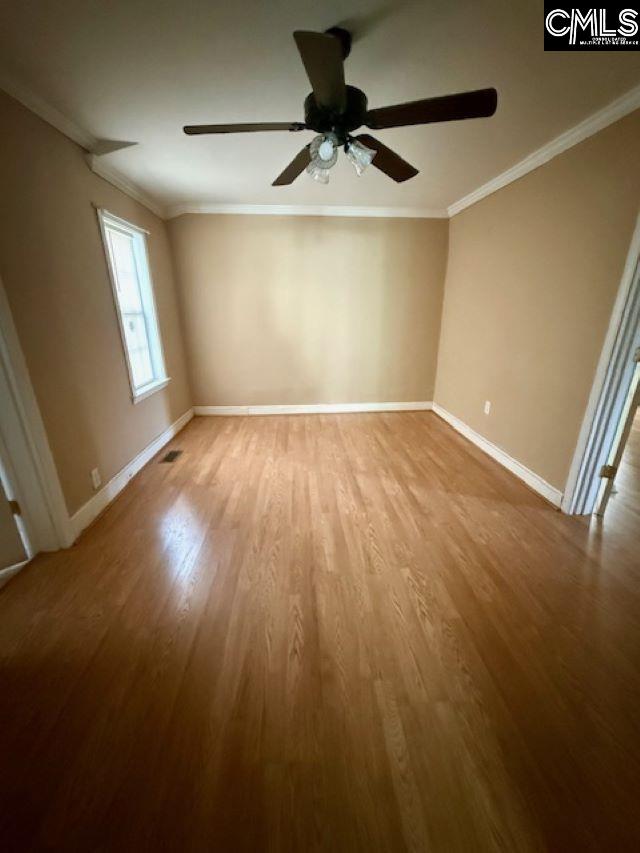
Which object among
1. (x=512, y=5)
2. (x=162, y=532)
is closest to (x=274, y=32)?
(x=512, y=5)

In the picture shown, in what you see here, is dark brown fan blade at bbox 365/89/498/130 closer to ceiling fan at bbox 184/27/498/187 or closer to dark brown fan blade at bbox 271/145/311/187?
ceiling fan at bbox 184/27/498/187

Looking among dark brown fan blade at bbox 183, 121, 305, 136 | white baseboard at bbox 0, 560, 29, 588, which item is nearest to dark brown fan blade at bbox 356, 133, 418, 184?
dark brown fan blade at bbox 183, 121, 305, 136

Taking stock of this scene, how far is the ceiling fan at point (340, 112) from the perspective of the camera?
1042 mm

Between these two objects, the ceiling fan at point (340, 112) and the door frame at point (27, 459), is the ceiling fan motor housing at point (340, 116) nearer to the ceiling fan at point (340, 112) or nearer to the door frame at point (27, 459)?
the ceiling fan at point (340, 112)

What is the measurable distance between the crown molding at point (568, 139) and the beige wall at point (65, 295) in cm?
309

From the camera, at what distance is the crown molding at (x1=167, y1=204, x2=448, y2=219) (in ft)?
11.0

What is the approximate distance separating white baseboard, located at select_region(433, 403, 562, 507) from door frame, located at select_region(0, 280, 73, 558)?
10.5 feet

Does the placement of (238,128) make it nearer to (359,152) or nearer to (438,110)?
(359,152)

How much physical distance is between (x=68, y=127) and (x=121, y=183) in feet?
2.25

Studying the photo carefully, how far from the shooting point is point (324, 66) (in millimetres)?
1066

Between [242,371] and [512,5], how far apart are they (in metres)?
3.33

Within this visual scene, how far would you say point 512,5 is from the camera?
1158 millimetres
